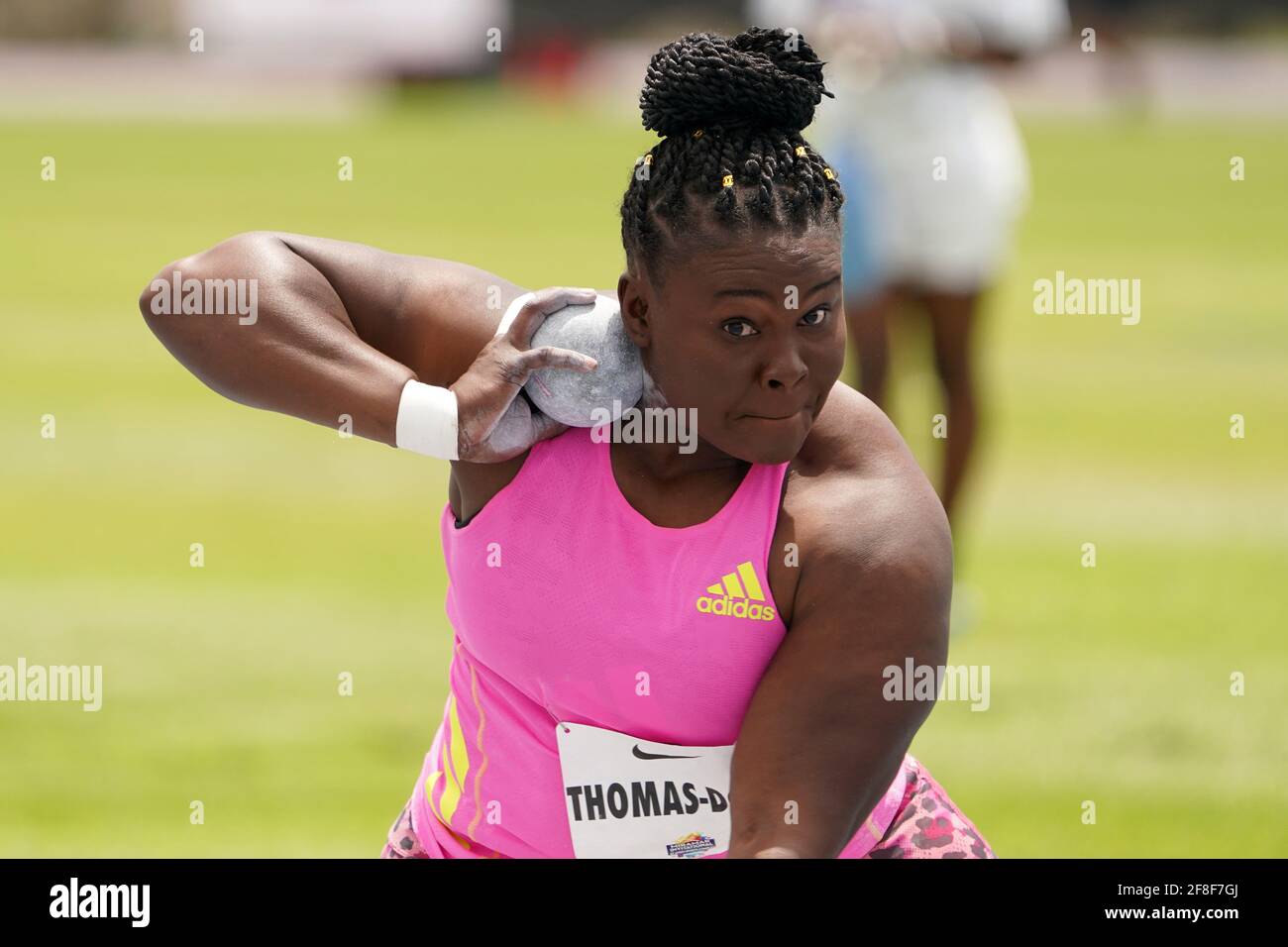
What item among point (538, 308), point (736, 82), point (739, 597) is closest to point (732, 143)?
point (736, 82)

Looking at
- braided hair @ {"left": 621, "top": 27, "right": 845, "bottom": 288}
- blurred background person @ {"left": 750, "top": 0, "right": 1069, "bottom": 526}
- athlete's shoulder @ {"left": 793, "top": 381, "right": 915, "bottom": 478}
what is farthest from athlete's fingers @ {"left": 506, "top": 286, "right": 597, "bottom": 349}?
blurred background person @ {"left": 750, "top": 0, "right": 1069, "bottom": 526}

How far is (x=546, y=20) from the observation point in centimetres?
4509

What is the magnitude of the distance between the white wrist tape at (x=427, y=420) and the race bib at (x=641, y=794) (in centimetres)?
55

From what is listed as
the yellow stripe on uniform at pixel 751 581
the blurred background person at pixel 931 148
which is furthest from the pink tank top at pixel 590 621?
the blurred background person at pixel 931 148

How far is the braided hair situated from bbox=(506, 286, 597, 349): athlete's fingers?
0.13m

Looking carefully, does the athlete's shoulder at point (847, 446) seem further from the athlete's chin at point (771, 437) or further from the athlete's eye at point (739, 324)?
the athlete's eye at point (739, 324)

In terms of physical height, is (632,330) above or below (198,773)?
above

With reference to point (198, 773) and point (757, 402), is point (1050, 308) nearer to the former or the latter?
point (198, 773)

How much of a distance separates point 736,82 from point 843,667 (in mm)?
888

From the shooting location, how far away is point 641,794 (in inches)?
124

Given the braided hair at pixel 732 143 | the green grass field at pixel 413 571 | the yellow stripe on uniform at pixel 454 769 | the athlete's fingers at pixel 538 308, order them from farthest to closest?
the green grass field at pixel 413 571 → the yellow stripe on uniform at pixel 454 769 → the athlete's fingers at pixel 538 308 → the braided hair at pixel 732 143

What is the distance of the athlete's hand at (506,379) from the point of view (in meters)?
2.89

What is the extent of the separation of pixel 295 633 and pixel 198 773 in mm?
1552

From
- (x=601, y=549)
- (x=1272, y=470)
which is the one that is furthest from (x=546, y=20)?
(x=601, y=549)
